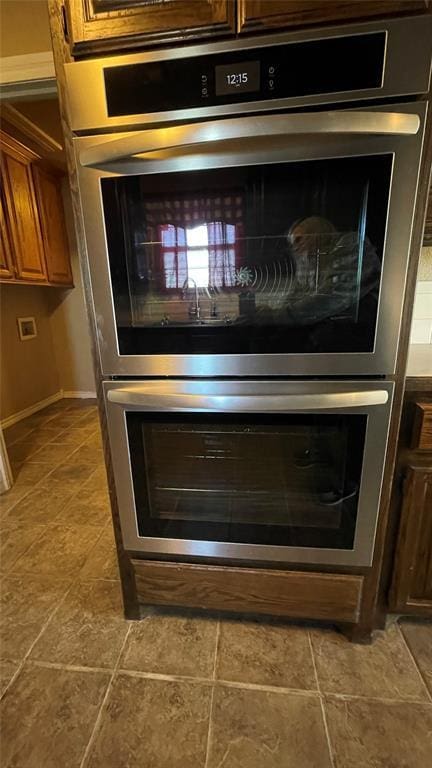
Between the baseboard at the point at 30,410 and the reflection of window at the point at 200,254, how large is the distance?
2911mm

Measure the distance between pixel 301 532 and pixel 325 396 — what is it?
0.45 m

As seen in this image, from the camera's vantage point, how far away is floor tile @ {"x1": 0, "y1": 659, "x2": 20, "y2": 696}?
1062 millimetres

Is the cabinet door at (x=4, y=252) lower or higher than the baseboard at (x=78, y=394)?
higher

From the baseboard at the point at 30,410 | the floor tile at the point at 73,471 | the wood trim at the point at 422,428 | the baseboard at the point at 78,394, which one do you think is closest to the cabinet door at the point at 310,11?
the wood trim at the point at 422,428

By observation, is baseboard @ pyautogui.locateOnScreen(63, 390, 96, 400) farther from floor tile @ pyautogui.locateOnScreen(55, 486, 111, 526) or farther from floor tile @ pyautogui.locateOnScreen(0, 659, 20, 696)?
floor tile @ pyautogui.locateOnScreen(0, 659, 20, 696)

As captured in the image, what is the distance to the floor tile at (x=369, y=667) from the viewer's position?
1.01m

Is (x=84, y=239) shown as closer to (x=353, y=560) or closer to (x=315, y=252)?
(x=315, y=252)

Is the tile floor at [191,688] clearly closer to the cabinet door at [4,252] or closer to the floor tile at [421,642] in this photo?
the floor tile at [421,642]

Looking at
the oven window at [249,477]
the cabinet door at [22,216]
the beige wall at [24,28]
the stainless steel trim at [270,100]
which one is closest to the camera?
the stainless steel trim at [270,100]

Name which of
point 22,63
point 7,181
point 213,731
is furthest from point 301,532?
point 7,181

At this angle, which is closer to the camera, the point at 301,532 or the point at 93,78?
the point at 93,78

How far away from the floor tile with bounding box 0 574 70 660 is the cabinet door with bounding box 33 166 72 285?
2.67 m

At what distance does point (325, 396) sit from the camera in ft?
2.86

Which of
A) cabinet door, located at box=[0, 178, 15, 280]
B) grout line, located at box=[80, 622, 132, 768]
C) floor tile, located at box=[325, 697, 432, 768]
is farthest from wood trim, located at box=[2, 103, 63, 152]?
floor tile, located at box=[325, 697, 432, 768]
